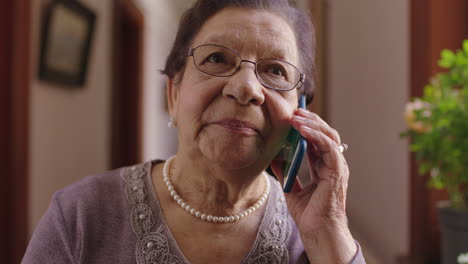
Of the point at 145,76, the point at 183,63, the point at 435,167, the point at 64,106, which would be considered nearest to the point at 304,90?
the point at 183,63

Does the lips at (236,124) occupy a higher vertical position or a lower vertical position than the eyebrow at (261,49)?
lower

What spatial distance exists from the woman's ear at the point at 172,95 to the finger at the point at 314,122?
0.97 ft

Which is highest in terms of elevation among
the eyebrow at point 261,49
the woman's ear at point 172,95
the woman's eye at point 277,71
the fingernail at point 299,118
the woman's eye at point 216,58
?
the eyebrow at point 261,49

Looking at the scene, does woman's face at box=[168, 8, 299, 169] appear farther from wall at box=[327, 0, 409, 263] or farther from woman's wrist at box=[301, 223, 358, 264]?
wall at box=[327, 0, 409, 263]

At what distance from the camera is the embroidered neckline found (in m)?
0.85

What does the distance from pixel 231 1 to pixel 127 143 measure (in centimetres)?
249

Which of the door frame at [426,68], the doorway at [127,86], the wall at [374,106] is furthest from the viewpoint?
the doorway at [127,86]

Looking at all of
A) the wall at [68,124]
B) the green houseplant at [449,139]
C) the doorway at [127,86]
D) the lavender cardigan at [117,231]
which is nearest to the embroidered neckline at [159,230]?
the lavender cardigan at [117,231]

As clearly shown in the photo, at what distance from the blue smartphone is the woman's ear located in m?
0.29

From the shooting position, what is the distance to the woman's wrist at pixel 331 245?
0.82m

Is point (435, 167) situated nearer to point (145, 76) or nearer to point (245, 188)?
point (245, 188)

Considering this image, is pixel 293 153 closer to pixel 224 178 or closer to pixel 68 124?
pixel 224 178

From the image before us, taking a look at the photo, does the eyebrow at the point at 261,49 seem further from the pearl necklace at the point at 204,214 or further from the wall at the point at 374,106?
the wall at the point at 374,106

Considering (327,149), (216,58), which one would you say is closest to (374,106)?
(327,149)
